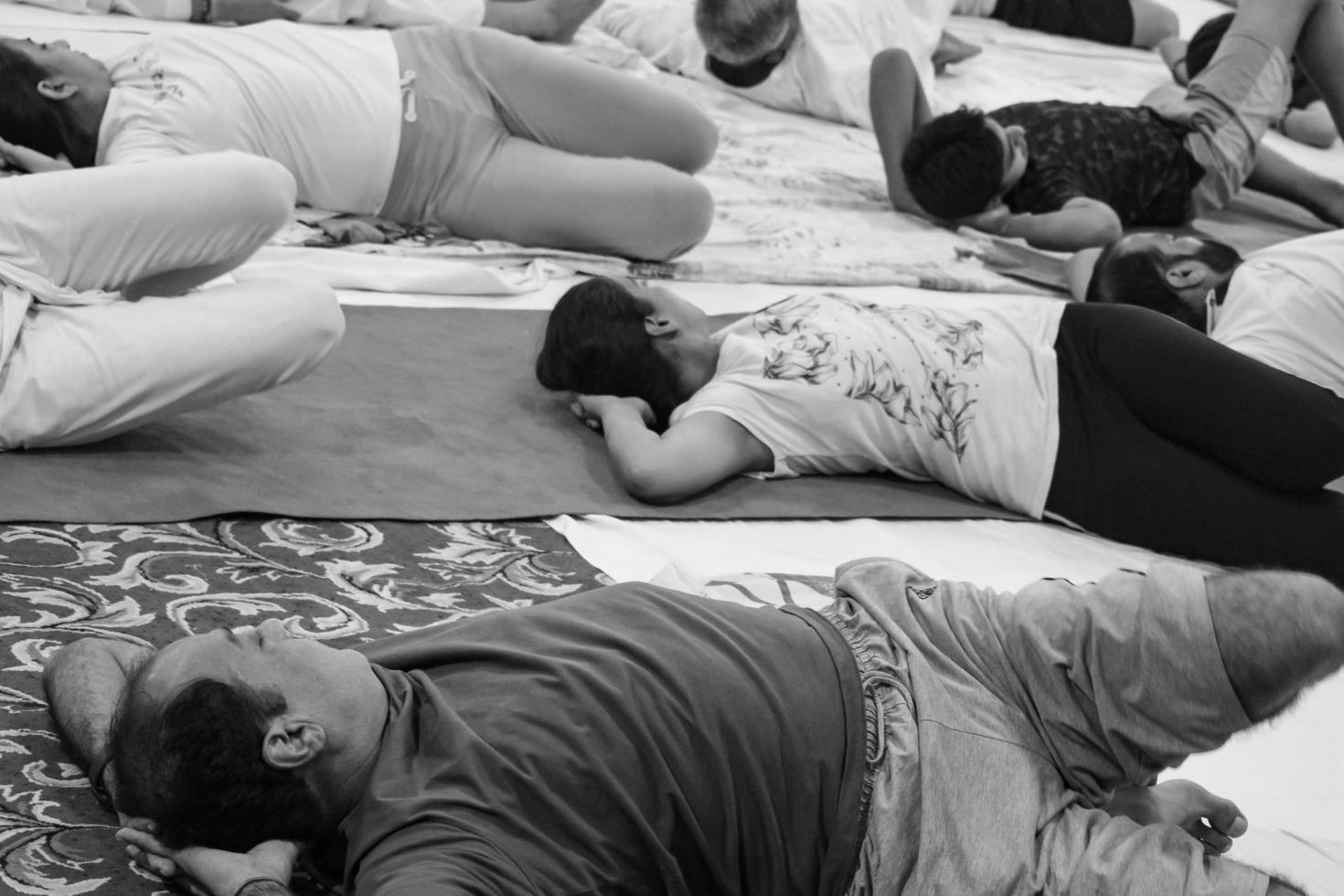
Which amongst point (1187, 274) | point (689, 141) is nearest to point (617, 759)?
point (1187, 274)

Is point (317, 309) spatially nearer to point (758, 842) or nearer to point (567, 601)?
point (567, 601)

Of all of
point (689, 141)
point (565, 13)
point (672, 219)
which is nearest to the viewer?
point (672, 219)

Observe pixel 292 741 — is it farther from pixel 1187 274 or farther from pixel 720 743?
pixel 1187 274

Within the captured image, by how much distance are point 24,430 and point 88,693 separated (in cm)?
66

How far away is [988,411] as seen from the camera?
2.21m

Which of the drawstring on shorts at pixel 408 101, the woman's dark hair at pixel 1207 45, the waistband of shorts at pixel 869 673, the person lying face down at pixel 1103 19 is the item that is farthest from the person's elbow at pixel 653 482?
the person lying face down at pixel 1103 19

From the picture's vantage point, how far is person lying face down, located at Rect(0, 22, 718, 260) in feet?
8.80

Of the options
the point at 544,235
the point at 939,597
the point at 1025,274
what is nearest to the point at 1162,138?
the point at 1025,274

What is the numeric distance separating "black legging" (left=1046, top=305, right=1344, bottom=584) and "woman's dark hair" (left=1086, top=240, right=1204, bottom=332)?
1.03ft

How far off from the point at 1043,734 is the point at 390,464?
1.12 m

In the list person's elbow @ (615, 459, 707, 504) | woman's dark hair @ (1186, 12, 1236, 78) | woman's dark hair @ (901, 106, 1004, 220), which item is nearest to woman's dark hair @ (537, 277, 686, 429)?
person's elbow @ (615, 459, 707, 504)

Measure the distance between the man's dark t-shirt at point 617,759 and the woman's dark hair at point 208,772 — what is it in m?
0.07

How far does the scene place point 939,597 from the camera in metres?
1.39

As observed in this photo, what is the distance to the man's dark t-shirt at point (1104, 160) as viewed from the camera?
11.6 ft
